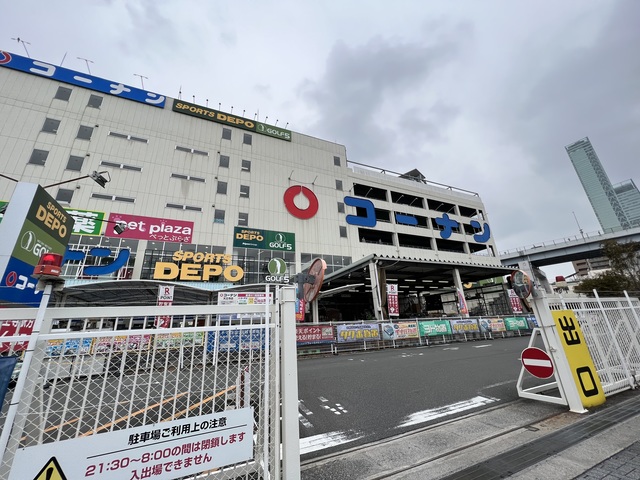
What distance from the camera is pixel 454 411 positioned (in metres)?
4.78

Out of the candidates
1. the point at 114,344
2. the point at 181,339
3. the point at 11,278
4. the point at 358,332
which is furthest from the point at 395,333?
the point at 11,278

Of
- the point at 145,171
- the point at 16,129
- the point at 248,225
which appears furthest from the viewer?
the point at 248,225

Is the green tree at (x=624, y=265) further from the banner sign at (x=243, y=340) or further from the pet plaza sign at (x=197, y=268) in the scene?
the banner sign at (x=243, y=340)

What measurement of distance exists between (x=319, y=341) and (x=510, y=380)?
868cm

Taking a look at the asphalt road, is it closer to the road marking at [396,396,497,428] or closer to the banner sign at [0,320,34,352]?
the road marking at [396,396,497,428]

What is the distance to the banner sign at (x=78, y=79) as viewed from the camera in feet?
67.7

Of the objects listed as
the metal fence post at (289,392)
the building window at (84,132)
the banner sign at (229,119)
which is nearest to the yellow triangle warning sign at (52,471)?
the metal fence post at (289,392)

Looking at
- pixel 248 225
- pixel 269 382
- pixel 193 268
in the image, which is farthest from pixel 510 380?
pixel 248 225

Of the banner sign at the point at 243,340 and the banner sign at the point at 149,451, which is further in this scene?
the banner sign at the point at 243,340

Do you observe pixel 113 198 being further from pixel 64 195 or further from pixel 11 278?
pixel 11 278

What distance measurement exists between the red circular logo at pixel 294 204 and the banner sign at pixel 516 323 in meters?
18.8

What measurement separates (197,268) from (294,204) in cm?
1101

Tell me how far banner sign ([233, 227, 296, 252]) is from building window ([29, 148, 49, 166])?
14520 millimetres

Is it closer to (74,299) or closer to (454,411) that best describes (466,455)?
(454,411)
